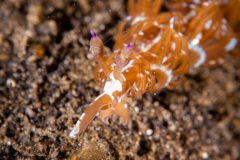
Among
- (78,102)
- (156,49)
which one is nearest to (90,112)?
(78,102)

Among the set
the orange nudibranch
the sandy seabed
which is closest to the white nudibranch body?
the orange nudibranch

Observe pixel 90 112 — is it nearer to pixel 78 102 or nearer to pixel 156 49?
pixel 78 102

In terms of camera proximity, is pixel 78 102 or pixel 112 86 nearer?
pixel 112 86

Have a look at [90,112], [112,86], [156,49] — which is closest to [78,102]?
[90,112]

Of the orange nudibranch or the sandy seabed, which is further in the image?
the sandy seabed

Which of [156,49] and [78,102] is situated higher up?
[78,102]

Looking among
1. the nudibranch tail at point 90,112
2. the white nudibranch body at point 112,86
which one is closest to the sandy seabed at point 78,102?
the nudibranch tail at point 90,112

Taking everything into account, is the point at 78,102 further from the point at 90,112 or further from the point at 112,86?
the point at 112,86

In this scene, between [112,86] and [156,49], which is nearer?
[112,86]

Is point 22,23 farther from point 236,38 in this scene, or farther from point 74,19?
point 236,38

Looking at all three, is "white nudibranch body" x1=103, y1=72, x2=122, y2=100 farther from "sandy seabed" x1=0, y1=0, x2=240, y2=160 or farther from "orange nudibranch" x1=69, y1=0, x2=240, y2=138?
"sandy seabed" x1=0, y1=0, x2=240, y2=160
